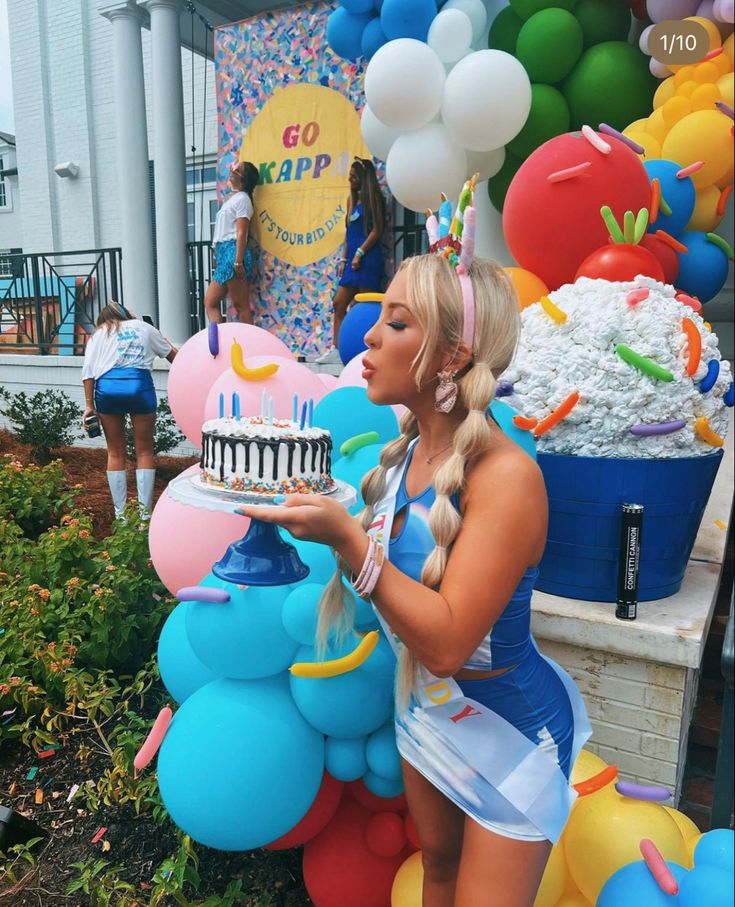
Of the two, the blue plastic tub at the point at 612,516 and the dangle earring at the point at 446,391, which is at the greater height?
the dangle earring at the point at 446,391

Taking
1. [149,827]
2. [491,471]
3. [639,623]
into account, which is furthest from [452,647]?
[149,827]

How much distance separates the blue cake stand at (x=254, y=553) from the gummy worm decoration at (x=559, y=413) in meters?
0.76

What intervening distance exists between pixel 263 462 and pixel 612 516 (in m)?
1.11

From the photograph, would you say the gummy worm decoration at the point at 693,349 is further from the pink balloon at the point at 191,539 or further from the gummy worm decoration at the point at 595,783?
the pink balloon at the point at 191,539

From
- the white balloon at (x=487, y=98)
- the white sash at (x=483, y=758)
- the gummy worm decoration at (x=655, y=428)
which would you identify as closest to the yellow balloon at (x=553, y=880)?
the white sash at (x=483, y=758)

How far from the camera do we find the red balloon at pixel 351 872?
177 cm

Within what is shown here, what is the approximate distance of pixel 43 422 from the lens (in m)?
6.48

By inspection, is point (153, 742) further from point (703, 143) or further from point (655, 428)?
point (703, 143)

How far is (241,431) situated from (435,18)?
3.42 meters

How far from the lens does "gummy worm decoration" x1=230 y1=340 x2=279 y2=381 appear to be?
221 cm

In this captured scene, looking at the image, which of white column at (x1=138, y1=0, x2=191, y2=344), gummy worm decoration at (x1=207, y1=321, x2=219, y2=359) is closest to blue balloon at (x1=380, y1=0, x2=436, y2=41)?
gummy worm decoration at (x1=207, y1=321, x2=219, y2=359)

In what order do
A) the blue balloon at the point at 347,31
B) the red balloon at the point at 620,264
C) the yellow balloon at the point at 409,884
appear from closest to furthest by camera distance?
the yellow balloon at the point at 409,884
the red balloon at the point at 620,264
the blue balloon at the point at 347,31

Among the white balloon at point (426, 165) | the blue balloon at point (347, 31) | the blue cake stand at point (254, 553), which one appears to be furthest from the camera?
the blue balloon at point (347, 31)

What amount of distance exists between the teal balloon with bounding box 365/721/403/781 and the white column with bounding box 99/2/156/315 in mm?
6956
